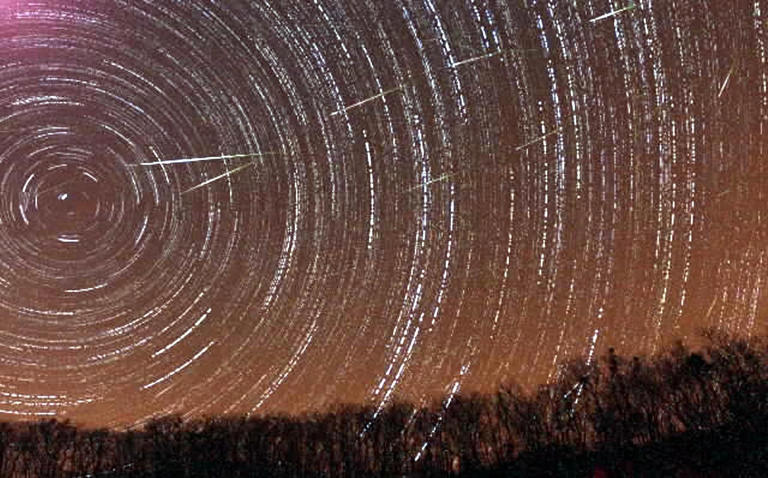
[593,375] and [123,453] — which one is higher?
[593,375]

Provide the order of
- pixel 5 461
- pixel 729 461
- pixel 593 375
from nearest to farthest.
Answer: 1. pixel 729 461
2. pixel 593 375
3. pixel 5 461

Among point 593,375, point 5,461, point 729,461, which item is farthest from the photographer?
point 5,461

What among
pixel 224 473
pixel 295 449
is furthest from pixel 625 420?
pixel 224 473

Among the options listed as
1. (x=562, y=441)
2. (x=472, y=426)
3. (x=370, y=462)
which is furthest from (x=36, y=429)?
(x=562, y=441)

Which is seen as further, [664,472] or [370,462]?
[370,462]

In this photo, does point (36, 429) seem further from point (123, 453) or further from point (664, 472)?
point (664, 472)

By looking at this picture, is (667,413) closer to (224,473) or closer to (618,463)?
(618,463)
